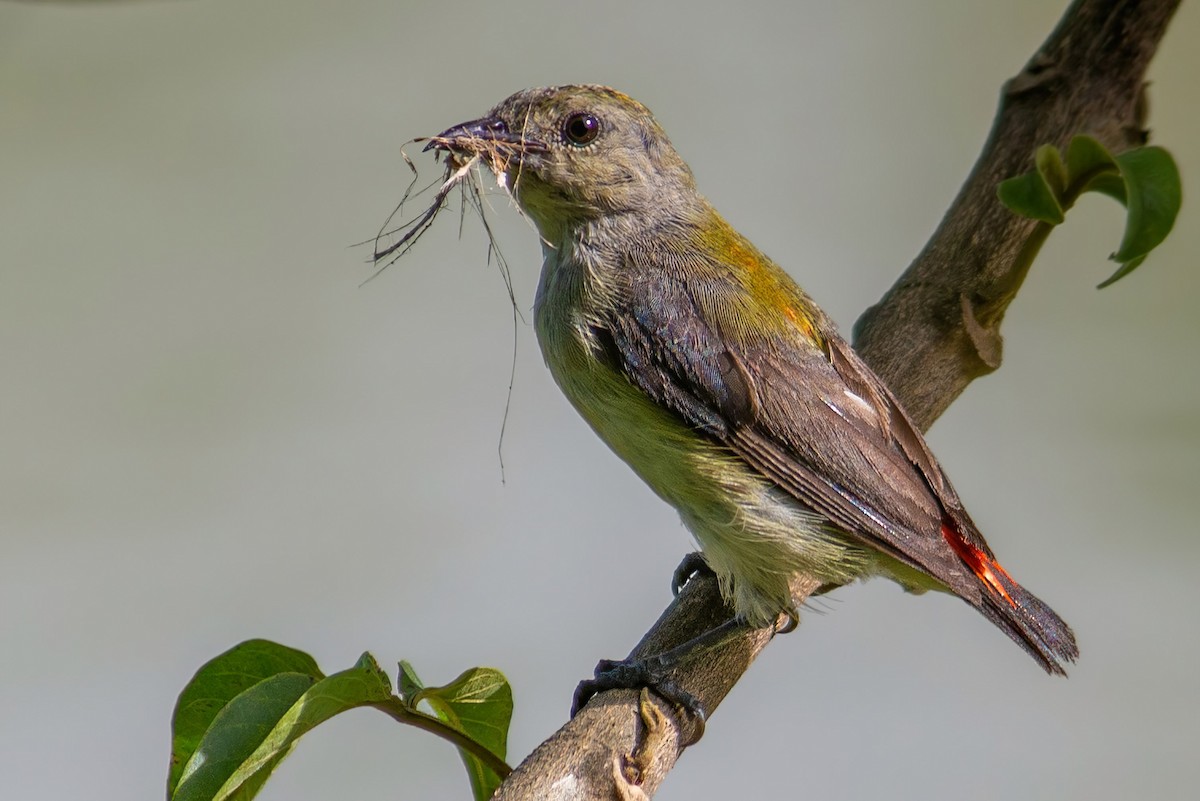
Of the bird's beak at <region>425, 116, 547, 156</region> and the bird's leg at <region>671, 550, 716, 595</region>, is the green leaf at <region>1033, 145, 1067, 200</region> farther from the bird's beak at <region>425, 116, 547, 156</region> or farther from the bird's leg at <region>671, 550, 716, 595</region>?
the bird's leg at <region>671, 550, 716, 595</region>

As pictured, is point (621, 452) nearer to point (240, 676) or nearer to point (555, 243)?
point (555, 243)

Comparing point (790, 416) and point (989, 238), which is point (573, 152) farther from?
point (989, 238)

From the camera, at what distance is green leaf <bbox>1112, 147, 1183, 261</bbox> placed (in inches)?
59.9

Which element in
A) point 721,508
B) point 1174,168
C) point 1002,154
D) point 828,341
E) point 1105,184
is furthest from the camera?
point 1002,154

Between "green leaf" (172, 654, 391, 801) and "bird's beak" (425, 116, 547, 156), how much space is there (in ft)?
2.91

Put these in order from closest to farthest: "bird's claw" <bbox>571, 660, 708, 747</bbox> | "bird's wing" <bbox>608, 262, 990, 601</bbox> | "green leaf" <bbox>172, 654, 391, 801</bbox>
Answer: "green leaf" <bbox>172, 654, 391, 801</bbox> → "bird's claw" <bbox>571, 660, 708, 747</bbox> → "bird's wing" <bbox>608, 262, 990, 601</bbox>

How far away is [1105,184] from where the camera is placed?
173 centimetres

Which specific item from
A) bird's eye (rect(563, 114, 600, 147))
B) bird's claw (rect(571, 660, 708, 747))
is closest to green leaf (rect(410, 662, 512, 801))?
bird's claw (rect(571, 660, 708, 747))

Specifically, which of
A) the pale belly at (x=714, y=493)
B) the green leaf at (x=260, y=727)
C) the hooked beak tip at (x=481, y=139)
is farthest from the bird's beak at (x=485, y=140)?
the green leaf at (x=260, y=727)

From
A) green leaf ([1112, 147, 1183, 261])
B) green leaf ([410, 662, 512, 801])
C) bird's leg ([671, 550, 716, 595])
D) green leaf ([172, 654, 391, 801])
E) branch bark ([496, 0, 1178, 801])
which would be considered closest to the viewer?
green leaf ([172, 654, 391, 801])

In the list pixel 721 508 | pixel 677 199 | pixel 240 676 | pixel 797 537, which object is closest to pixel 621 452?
pixel 721 508

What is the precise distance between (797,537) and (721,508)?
133 mm

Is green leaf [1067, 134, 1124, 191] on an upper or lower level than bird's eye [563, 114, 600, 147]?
lower

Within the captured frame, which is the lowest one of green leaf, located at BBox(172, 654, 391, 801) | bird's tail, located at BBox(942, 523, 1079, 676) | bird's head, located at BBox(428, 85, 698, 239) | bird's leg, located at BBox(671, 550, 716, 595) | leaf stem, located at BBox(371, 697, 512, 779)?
bird's tail, located at BBox(942, 523, 1079, 676)
